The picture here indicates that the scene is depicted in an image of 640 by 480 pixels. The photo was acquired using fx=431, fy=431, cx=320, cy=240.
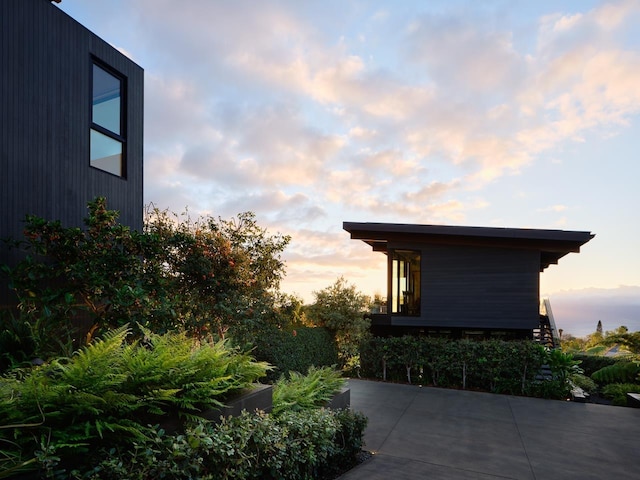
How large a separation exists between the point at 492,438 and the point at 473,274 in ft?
23.0

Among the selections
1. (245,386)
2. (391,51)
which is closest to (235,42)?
(391,51)

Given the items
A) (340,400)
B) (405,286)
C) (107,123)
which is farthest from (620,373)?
(107,123)

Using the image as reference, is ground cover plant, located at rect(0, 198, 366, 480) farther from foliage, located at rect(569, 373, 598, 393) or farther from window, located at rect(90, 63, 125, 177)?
foliage, located at rect(569, 373, 598, 393)

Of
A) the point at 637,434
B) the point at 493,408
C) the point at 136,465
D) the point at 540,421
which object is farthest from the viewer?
the point at 493,408

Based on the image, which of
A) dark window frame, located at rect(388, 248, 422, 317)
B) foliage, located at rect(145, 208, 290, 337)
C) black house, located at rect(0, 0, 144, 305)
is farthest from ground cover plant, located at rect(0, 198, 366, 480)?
dark window frame, located at rect(388, 248, 422, 317)

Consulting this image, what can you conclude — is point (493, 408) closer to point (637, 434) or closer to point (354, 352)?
point (637, 434)

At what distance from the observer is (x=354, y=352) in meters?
12.4

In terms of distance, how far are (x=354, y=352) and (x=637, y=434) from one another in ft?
22.3

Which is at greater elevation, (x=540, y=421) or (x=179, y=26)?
(x=179, y=26)

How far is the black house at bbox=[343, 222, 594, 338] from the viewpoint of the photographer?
41.4 feet

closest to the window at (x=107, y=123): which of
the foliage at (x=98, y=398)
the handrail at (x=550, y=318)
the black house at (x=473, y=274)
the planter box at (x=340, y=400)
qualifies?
the foliage at (x=98, y=398)

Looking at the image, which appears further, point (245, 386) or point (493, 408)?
point (493, 408)

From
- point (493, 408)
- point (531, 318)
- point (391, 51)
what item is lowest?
point (493, 408)

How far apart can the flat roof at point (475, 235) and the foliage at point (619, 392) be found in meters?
3.90
